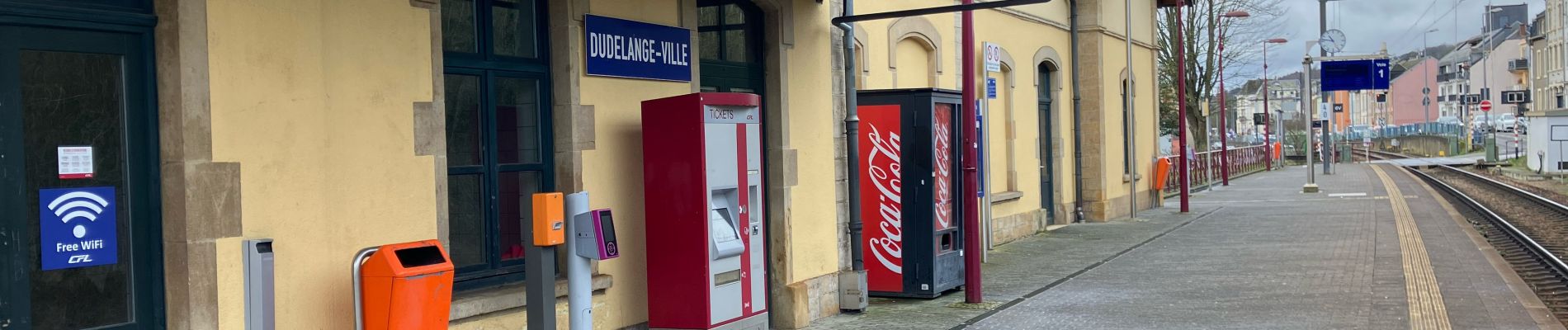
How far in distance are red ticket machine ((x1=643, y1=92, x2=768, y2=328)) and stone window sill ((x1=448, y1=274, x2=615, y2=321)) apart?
2.43 ft

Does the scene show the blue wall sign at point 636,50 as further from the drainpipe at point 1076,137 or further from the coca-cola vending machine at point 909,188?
the drainpipe at point 1076,137

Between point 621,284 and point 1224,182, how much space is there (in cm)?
3113

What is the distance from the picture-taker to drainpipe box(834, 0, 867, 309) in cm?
1014

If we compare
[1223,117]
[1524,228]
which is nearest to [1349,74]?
[1223,117]

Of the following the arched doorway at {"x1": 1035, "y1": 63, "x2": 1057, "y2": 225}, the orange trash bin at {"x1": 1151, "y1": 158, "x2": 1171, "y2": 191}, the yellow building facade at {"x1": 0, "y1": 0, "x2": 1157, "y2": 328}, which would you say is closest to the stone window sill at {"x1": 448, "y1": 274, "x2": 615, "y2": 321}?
the yellow building facade at {"x1": 0, "y1": 0, "x2": 1157, "y2": 328}

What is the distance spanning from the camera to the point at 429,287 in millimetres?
5641

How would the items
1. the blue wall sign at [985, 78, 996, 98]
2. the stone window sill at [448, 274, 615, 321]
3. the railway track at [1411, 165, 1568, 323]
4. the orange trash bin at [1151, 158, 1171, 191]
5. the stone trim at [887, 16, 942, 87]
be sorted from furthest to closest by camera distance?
1. the orange trash bin at [1151, 158, 1171, 191]
2. the blue wall sign at [985, 78, 996, 98]
3. the stone trim at [887, 16, 942, 87]
4. the railway track at [1411, 165, 1568, 323]
5. the stone window sill at [448, 274, 615, 321]

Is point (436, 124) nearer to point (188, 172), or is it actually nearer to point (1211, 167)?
point (188, 172)

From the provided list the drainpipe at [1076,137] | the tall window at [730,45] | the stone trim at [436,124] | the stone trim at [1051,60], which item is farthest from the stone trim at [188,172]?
the drainpipe at [1076,137]

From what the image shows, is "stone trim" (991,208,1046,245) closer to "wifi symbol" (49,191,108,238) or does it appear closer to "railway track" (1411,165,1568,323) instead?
"railway track" (1411,165,1568,323)

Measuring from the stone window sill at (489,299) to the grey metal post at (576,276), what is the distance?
70 centimetres

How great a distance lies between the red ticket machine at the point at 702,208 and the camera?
7.61m

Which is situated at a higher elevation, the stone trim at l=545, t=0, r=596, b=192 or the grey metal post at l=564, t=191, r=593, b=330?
the stone trim at l=545, t=0, r=596, b=192

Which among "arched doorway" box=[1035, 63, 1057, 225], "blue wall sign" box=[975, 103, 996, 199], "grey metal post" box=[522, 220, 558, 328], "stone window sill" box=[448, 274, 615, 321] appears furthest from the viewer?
"arched doorway" box=[1035, 63, 1057, 225]
